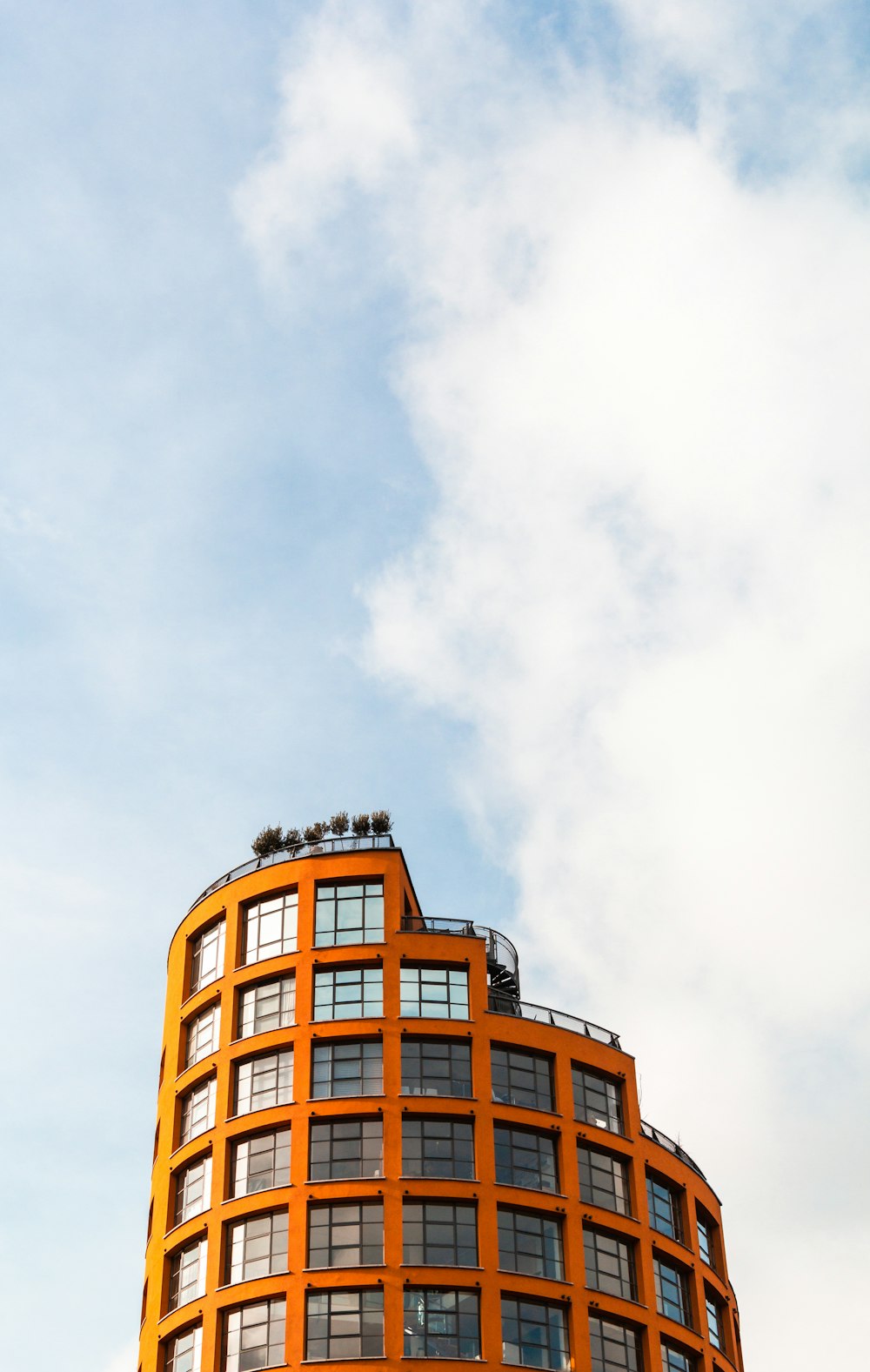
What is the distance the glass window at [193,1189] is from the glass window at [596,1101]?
15873 mm

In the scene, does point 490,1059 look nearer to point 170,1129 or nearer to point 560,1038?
point 560,1038

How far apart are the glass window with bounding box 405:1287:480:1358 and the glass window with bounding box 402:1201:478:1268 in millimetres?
1147

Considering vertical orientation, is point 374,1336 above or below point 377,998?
below

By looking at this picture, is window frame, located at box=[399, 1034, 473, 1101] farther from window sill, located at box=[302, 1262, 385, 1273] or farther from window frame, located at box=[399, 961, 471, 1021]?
window sill, located at box=[302, 1262, 385, 1273]

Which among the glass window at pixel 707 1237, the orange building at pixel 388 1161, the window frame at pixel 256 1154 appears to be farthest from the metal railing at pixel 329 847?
the glass window at pixel 707 1237

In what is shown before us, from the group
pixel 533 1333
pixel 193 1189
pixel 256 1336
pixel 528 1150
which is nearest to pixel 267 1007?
pixel 193 1189

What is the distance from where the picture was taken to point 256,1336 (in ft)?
211

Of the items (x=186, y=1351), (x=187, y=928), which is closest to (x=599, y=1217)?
(x=186, y=1351)

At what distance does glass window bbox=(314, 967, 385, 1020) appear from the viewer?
70688mm

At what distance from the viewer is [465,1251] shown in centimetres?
6600

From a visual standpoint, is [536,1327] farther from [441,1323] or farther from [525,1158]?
[525,1158]

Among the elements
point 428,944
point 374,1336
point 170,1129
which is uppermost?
point 428,944

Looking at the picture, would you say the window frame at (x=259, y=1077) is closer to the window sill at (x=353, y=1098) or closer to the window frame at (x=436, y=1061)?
the window sill at (x=353, y=1098)

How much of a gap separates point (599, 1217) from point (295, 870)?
1949 cm
